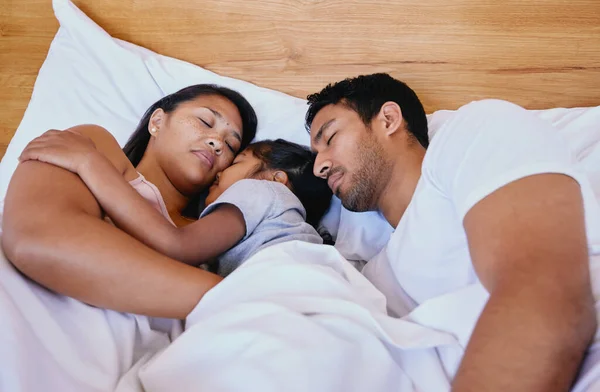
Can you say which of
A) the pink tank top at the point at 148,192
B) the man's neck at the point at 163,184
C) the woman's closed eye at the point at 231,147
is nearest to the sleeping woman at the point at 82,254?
the pink tank top at the point at 148,192

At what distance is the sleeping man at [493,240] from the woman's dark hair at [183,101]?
13.4 inches

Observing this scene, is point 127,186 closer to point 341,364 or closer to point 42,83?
point 341,364

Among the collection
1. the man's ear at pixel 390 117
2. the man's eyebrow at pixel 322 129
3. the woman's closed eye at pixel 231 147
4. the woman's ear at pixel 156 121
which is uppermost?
the man's ear at pixel 390 117

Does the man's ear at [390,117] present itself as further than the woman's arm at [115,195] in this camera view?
Yes

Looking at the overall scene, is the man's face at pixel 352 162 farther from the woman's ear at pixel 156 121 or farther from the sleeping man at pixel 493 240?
the woman's ear at pixel 156 121

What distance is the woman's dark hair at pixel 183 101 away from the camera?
1.43 metres

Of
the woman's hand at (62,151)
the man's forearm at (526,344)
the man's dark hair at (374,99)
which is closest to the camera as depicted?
the man's forearm at (526,344)

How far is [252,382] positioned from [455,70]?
3.61 feet

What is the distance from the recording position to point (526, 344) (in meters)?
0.64

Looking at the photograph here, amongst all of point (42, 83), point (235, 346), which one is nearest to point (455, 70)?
point (235, 346)

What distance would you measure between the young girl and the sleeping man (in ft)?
0.48

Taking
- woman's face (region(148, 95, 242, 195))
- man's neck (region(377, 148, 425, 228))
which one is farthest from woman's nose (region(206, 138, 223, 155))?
man's neck (region(377, 148, 425, 228))

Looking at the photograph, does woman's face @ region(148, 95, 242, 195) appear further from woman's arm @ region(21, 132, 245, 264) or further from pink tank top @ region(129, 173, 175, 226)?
woman's arm @ region(21, 132, 245, 264)

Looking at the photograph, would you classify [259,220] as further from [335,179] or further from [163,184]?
[163,184]
